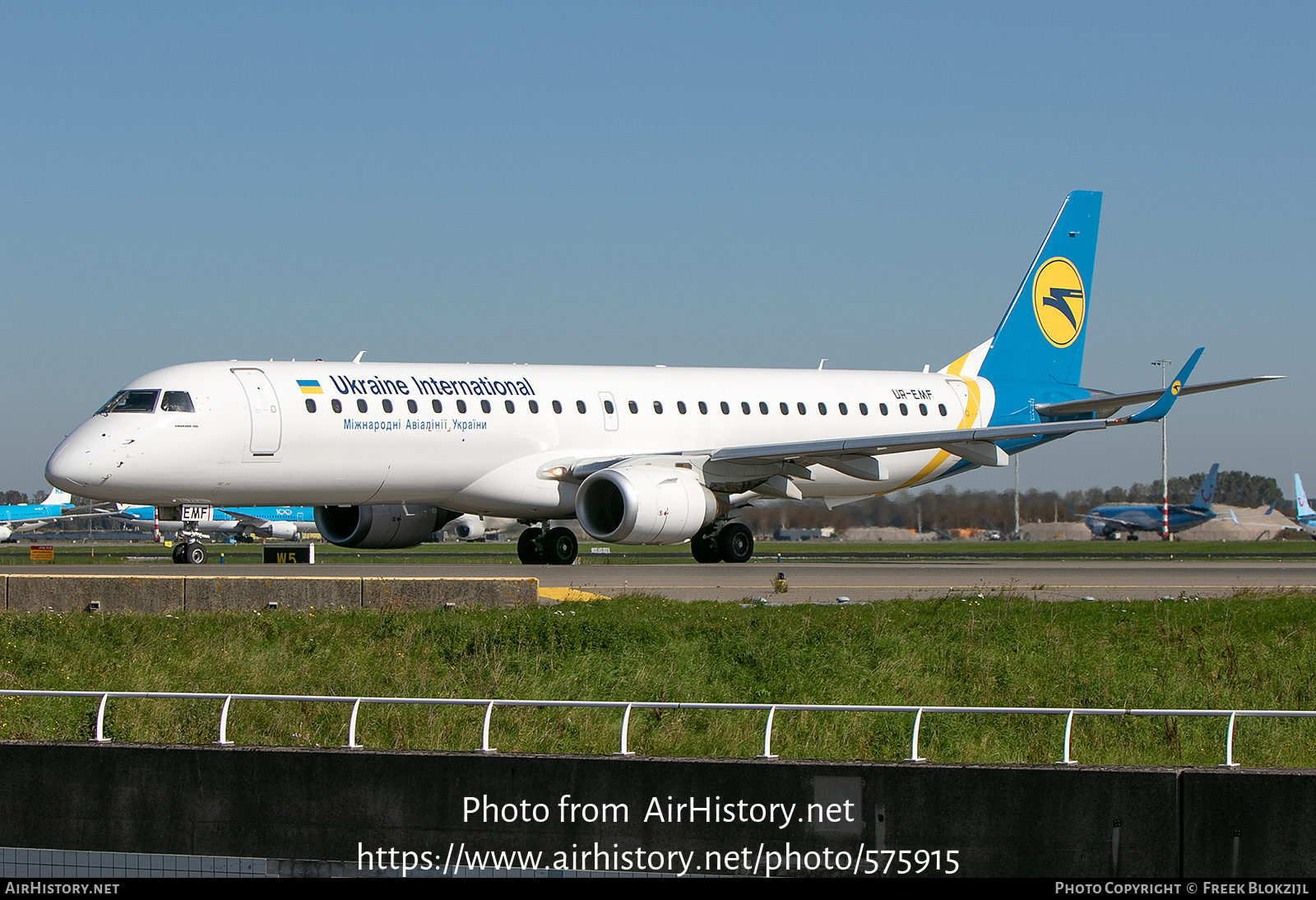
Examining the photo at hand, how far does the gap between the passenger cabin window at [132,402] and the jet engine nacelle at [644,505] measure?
8058 millimetres

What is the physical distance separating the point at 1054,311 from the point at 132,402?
23.0 m

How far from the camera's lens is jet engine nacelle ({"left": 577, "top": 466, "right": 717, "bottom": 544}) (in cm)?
2778

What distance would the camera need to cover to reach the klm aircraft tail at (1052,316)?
37.4 m

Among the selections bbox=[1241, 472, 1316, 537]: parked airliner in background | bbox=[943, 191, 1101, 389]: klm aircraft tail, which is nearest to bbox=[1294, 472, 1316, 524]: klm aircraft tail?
bbox=[1241, 472, 1316, 537]: parked airliner in background

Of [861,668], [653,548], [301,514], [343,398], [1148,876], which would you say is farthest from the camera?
[301,514]

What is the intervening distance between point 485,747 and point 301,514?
295 ft

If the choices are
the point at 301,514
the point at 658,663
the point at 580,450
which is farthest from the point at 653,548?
the point at 301,514

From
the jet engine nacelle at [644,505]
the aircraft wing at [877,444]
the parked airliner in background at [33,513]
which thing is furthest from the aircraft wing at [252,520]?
the aircraft wing at [877,444]

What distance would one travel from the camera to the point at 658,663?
Result: 16.8m

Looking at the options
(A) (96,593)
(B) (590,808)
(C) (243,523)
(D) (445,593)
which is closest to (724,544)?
(D) (445,593)

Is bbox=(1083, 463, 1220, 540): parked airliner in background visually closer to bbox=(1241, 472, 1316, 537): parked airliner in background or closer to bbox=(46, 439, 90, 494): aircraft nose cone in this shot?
bbox=(1241, 472, 1316, 537): parked airliner in background

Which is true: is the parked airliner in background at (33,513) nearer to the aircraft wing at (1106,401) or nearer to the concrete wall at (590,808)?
the aircraft wing at (1106,401)

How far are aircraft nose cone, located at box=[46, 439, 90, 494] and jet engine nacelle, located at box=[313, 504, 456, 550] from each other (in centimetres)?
587

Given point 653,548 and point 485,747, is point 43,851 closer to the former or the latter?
point 485,747
